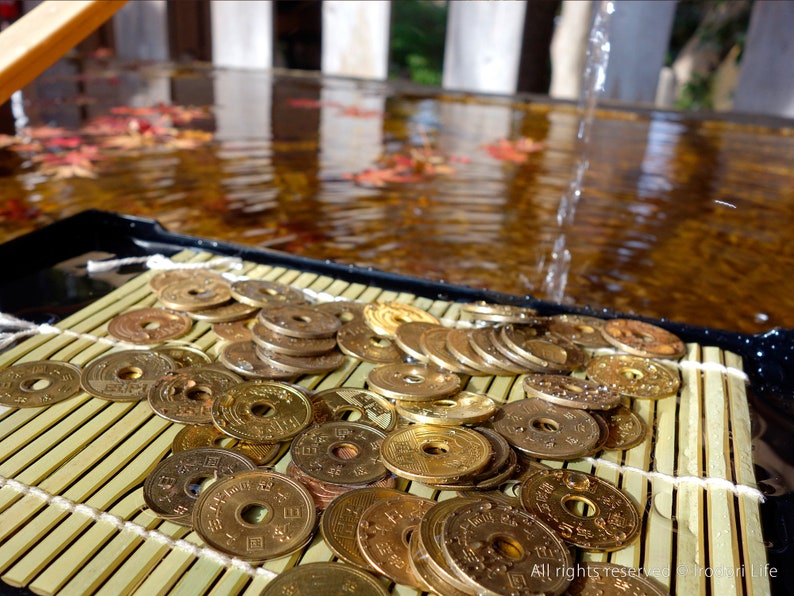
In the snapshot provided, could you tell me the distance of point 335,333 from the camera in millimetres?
1793

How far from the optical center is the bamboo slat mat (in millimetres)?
1091

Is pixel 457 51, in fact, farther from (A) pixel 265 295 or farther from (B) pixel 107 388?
(B) pixel 107 388

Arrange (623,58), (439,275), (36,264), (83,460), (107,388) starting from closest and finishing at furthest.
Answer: (83,460)
(107,388)
(36,264)
(439,275)
(623,58)

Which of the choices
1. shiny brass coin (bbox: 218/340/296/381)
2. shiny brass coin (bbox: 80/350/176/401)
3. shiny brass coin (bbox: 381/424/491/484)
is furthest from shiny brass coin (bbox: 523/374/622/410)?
shiny brass coin (bbox: 80/350/176/401)

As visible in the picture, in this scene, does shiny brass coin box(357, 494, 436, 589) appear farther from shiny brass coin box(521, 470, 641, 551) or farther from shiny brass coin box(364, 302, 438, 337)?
shiny brass coin box(364, 302, 438, 337)

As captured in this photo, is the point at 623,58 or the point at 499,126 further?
the point at 623,58

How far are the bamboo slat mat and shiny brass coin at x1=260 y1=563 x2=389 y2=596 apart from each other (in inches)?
1.6

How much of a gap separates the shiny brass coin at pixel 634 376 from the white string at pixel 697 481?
273 millimetres

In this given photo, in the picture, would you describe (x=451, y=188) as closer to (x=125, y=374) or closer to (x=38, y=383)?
(x=125, y=374)

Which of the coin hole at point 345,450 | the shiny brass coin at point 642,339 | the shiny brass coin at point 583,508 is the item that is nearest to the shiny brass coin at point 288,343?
the coin hole at point 345,450

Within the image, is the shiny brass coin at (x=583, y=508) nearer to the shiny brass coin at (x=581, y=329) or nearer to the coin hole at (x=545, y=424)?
the coin hole at (x=545, y=424)

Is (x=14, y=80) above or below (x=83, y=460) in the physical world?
above

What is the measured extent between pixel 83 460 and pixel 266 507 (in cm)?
42

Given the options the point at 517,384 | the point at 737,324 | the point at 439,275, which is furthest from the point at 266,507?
the point at 737,324
